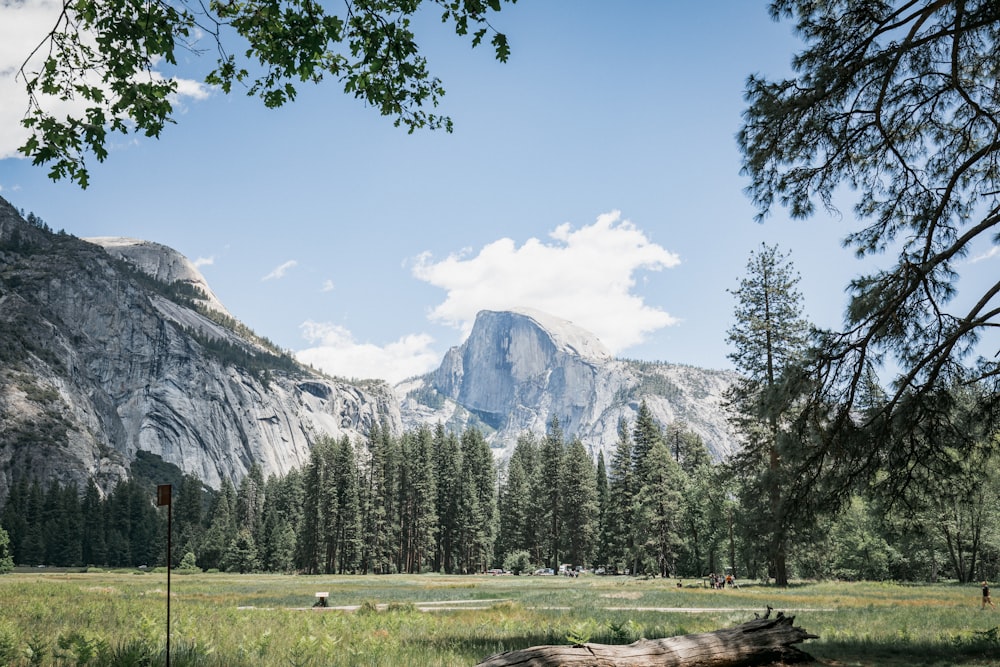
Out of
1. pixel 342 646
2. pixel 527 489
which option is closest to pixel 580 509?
pixel 527 489

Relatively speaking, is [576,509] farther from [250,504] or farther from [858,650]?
[250,504]

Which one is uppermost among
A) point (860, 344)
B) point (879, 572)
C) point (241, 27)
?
point (241, 27)

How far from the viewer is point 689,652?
8.29 metres

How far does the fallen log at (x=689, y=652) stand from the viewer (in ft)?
23.5

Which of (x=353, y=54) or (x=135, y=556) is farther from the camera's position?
(x=135, y=556)

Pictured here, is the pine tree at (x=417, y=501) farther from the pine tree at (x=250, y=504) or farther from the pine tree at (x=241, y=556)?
the pine tree at (x=250, y=504)

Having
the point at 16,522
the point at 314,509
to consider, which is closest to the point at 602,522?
the point at 314,509

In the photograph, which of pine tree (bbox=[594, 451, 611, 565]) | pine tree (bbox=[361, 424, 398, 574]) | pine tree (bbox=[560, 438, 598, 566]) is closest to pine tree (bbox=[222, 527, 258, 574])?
pine tree (bbox=[361, 424, 398, 574])

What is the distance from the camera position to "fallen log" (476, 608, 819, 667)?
7.17 m

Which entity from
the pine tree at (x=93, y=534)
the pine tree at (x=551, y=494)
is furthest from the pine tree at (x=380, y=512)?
the pine tree at (x=93, y=534)

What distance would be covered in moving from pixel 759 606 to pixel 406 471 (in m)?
59.3

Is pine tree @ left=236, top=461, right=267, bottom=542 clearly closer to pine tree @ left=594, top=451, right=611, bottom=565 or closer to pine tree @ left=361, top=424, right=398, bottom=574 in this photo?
pine tree @ left=361, top=424, right=398, bottom=574

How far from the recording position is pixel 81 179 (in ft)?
19.0

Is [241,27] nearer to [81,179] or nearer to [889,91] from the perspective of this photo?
[81,179]
